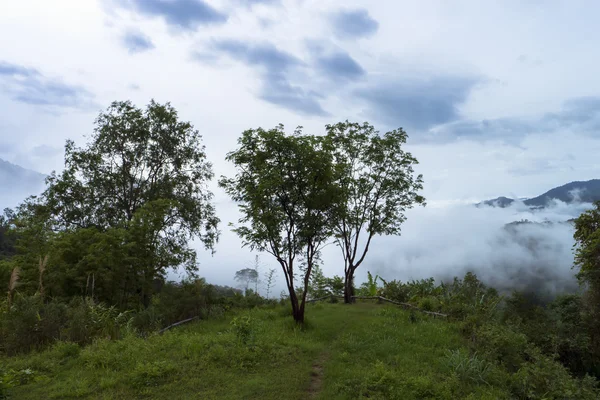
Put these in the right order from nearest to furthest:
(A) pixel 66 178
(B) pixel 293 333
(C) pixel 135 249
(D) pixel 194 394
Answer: (D) pixel 194 394 → (B) pixel 293 333 → (C) pixel 135 249 → (A) pixel 66 178

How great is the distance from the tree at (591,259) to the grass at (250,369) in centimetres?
846

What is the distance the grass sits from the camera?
816cm

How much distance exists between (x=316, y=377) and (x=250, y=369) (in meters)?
1.62

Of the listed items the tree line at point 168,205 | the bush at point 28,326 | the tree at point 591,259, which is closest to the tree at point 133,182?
the tree line at point 168,205

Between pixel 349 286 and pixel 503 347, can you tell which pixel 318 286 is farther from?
pixel 503 347

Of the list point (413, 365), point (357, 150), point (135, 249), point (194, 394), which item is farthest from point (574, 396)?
point (357, 150)

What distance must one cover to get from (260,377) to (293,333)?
14.5 feet

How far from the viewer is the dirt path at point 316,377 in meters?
8.68

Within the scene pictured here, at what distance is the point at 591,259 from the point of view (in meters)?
17.2

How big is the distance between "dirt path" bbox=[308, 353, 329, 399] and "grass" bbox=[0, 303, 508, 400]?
0.07 ft

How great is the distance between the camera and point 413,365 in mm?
10453

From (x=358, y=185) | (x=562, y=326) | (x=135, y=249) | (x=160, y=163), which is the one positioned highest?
(x=160, y=163)

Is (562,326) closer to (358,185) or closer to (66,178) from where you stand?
(358,185)

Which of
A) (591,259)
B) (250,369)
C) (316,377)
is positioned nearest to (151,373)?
(250,369)
